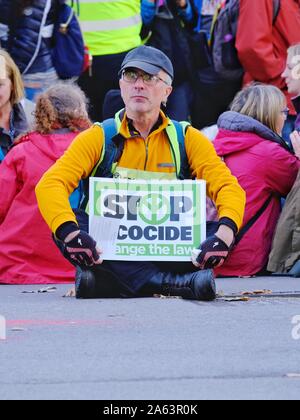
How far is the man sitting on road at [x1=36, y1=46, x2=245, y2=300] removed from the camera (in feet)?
26.2

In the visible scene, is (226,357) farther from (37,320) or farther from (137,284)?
(137,284)

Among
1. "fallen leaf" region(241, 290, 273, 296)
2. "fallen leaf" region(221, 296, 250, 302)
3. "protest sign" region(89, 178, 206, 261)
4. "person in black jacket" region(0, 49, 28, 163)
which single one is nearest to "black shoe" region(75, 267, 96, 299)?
"protest sign" region(89, 178, 206, 261)

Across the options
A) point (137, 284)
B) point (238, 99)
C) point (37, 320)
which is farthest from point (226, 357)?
point (238, 99)

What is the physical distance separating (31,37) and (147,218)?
3.71m

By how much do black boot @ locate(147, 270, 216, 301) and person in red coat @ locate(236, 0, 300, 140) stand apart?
340 cm

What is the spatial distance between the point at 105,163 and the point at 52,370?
2558 mm

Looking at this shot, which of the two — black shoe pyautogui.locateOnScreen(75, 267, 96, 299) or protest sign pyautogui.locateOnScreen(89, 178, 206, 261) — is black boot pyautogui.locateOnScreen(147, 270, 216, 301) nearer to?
protest sign pyautogui.locateOnScreen(89, 178, 206, 261)

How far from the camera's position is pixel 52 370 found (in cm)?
580

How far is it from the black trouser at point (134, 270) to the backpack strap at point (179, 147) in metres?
0.54

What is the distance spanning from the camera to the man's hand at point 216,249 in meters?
7.82

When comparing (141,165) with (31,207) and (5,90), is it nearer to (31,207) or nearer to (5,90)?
(31,207)

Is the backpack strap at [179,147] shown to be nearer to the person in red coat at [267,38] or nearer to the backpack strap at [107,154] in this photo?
the backpack strap at [107,154]

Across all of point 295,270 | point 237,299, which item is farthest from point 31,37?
point 237,299

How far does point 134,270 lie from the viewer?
8133 mm
